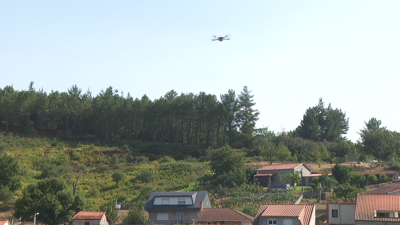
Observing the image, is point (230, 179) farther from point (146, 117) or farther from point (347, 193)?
point (146, 117)

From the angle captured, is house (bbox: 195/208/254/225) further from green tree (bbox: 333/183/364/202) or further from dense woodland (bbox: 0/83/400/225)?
green tree (bbox: 333/183/364/202)

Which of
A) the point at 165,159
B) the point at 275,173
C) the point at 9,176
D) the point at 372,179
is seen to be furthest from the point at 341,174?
the point at 9,176

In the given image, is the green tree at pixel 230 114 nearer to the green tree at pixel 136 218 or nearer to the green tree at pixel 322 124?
the green tree at pixel 322 124

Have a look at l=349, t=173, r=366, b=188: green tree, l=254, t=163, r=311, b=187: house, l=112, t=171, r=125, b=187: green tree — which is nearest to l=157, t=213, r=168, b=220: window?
l=112, t=171, r=125, b=187: green tree

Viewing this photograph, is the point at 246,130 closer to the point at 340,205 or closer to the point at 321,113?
the point at 321,113

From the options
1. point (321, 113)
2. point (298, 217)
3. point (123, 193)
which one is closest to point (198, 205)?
point (298, 217)

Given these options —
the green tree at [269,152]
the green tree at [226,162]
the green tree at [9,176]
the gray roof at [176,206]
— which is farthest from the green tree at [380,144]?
the green tree at [9,176]
